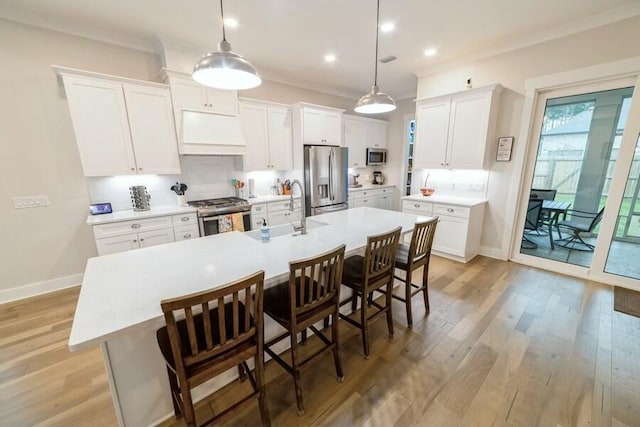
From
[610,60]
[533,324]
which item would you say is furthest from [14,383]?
[610,60]

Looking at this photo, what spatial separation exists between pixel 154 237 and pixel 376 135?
4893mm

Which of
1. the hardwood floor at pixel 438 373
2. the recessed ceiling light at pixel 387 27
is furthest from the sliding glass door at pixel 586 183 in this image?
the recessed ceiling light at pixel 387 27

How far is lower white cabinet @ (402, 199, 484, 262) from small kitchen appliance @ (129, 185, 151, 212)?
12.9 ft

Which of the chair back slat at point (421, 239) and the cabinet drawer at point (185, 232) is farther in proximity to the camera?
the cabinet drawer at point (185, 232)

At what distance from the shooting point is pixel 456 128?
378 centimetres

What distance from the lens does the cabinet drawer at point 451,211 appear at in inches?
141

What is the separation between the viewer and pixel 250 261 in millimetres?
1646

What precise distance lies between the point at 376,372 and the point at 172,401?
4.45 feet

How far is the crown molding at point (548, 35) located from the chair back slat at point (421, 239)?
115 inches

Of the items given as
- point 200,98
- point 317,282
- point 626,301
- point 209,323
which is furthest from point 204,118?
point 626,301

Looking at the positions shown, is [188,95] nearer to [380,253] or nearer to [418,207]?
[380,253]

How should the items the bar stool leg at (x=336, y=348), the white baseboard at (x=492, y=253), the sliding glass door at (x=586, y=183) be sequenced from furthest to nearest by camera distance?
the white baseboard at (x=492, y=253) < the sliding glass door at (x=586, y=183) < the bar stool leg at (x=336, y=348)

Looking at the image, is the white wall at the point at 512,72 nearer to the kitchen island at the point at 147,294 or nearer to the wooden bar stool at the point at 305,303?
the kitchen island at the point at 147,294

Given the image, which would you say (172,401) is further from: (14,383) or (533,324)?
(533,324)
